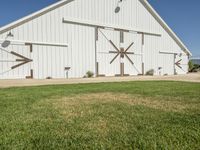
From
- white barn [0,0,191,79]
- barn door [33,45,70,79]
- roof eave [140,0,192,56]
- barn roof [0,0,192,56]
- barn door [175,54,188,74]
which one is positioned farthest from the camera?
barn door [175,54,188,74]

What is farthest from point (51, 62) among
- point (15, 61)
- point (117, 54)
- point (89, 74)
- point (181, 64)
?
point (181, 64)

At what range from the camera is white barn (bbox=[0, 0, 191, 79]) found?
14.9m

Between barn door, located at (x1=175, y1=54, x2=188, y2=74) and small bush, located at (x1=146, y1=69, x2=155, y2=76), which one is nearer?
small bush, located at (x1=146, y1=69, x2=155, y2=76)

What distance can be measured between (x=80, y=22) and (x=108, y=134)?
14.8 m

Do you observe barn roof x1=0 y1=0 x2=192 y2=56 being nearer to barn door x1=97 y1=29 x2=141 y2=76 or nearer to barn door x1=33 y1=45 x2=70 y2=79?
barn door x1=33 y1=45 x2=70 y2=79

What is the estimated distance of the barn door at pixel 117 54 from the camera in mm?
18453

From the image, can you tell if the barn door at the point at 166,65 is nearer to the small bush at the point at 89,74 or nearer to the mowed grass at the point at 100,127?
the small bush at the point at 89,74

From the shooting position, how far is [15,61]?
1464cm

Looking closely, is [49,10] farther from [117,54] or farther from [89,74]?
[117,54]

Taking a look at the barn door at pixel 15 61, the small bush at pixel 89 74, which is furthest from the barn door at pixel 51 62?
the small bush at pixel 89 74

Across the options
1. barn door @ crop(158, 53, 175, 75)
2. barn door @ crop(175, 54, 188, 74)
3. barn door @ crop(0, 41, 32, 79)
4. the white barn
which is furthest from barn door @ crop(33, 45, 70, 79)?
barn door @ crop(175, 54, 188, 74)

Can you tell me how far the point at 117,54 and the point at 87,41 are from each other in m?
3.02

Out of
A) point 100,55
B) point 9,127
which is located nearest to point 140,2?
point 100,55

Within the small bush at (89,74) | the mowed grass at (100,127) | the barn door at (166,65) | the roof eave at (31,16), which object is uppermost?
the roof eave at (31,16)
